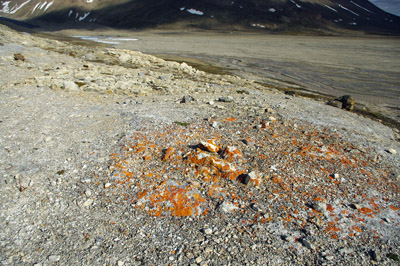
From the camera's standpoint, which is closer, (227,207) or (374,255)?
(374,255)

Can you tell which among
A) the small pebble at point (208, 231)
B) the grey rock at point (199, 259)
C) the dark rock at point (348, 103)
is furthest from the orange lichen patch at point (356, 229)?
the dark rock at point (348, 103)

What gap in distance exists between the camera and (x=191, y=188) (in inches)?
236

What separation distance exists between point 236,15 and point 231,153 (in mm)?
113120

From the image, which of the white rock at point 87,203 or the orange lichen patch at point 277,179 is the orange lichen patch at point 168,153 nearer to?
the white rock at point 87,203

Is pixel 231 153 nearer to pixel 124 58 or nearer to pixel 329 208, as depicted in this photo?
pixel 329 208

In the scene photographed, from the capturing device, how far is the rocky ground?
4598mm

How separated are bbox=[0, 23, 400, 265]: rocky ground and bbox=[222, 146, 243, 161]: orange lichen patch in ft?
0.10

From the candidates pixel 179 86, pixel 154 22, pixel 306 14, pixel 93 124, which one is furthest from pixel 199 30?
pixel 93 124

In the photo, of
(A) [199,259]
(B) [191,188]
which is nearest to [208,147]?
(B) [191,188]

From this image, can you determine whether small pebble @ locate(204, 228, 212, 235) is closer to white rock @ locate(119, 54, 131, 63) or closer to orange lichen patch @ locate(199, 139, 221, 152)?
orange lichen patch @ locate(199, 139, 221, 152)

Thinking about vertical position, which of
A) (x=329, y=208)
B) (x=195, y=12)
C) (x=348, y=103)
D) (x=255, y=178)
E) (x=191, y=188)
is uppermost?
(x=195, y=12)

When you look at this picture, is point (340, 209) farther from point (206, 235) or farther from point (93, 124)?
point (93, 124)

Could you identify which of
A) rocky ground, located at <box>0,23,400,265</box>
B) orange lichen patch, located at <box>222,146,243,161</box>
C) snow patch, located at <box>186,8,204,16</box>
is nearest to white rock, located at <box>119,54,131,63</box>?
rocky ground, located at <box>0,23,400,265</box>

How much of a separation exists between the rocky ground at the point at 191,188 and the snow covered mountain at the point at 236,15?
326 ft
